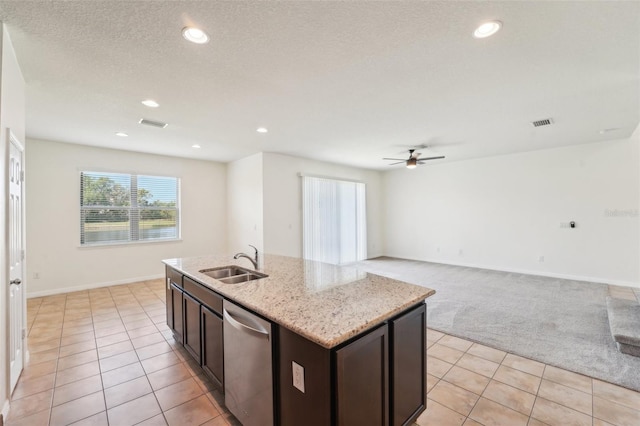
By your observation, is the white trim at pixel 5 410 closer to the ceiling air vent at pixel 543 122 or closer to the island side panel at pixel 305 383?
the island side panel at pixel 305 383

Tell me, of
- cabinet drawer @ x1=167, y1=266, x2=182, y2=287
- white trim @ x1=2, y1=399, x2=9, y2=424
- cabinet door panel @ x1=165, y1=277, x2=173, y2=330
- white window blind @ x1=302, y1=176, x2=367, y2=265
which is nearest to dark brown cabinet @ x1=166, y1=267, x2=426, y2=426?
cabinet drawer @ x1=167, y1=266, x2=182, y2=287

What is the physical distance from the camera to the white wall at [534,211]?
5.03m

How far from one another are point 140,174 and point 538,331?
6.98 meters

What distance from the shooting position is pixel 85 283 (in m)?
5.05

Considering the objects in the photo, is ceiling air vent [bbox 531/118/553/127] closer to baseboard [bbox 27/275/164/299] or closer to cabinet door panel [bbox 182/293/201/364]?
cabinet door panel [bbox 182/293/201/364]

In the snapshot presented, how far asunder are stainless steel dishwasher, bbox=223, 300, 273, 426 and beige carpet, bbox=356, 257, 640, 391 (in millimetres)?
2470

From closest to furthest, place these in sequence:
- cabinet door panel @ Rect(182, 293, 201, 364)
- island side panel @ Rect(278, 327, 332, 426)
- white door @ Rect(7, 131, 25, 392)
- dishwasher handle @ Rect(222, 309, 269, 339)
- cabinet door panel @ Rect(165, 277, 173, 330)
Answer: island side panel @ Rect(278, 327, 332, 426)
dishwasher handle @ Rect(222, 309, 269, 339)
white door @ Rect(7, 131, 25, 392)
cabinet door panel @ Rect(182, 293, 201, 364)
cabinet door panel @ Rect(165, 277, 173, 330)

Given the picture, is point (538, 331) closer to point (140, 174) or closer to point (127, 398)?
point (127, 398)

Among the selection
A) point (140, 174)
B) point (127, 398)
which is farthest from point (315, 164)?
point (127, 398)

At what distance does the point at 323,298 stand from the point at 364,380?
49cm

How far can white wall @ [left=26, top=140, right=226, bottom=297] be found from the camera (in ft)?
15.2

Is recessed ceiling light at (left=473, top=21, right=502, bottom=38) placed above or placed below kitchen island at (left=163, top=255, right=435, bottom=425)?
above

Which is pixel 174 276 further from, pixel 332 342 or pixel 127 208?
pixel 127 208

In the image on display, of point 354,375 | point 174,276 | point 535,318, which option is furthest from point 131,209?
point 535,318
